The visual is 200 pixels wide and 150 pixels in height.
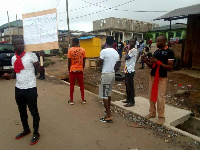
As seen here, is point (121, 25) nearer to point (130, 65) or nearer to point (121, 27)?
point (121, 27)

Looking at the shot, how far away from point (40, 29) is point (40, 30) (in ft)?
0.08

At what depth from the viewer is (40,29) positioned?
3004mm

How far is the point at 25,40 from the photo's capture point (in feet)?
9.56

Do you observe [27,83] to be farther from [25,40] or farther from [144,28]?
[144,28]

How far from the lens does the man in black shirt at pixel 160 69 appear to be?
3.34 metres

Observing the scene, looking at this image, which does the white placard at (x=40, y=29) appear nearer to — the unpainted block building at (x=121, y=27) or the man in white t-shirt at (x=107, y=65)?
the man in white t-shirt at (x=107, y=65)

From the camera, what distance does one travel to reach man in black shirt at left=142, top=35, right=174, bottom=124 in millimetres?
3338

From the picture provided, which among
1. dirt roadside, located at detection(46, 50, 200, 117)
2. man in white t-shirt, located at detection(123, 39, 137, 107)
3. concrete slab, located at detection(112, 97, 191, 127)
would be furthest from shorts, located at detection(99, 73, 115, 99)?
dirt roadside, located at detection(46, 50, 200, 117)

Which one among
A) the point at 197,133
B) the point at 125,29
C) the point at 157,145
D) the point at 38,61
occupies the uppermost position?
the point at 125,29

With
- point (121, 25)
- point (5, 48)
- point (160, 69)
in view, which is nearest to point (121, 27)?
point (121, 25)

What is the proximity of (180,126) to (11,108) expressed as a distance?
15.0ft

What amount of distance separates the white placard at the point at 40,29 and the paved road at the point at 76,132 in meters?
1.81

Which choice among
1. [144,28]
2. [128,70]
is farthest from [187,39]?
[144,28]

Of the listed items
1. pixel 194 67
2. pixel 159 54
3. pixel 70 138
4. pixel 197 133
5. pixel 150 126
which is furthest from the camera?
pixel 194 67
